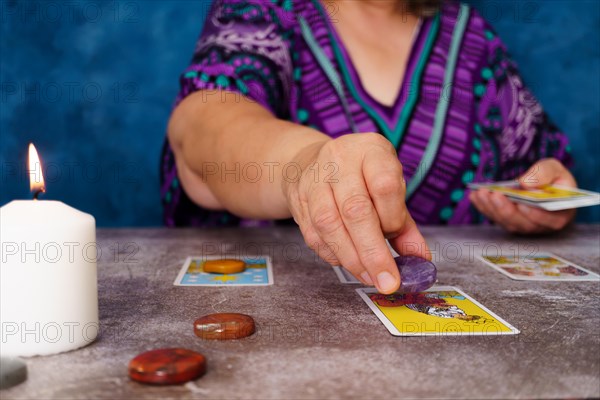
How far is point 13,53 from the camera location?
78.1 inches

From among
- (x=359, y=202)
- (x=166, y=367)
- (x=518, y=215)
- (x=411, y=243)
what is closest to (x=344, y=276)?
(x=411, y=243)

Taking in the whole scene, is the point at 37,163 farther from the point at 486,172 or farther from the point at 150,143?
the point at 150,143

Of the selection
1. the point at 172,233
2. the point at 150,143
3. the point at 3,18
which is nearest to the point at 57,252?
the point at 172,233

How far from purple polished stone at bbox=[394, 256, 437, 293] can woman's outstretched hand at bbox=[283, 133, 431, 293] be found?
0.04 m

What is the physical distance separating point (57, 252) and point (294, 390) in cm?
25

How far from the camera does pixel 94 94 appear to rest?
2.04m

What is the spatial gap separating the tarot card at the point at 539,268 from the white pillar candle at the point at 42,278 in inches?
24.6

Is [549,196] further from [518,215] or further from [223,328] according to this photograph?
[223,328]

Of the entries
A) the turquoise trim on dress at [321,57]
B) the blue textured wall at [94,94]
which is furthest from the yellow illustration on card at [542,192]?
the blue textured wall at [94,94]

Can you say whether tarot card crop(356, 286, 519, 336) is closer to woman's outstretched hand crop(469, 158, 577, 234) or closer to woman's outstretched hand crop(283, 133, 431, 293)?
woman's outstretched hand crop(283, 133, 431, 293)

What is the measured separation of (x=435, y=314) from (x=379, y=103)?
35.7 inches

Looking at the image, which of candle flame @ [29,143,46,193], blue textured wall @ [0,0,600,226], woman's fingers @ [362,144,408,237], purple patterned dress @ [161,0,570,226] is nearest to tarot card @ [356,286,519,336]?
woman's fingers @ [362,144,408,237]

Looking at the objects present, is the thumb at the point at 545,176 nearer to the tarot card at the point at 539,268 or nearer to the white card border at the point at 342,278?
the tarot card at the point at 539,268

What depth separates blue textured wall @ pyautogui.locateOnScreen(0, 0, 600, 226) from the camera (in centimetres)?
199
